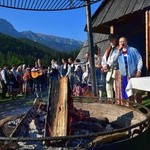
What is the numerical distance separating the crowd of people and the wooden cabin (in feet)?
2.71

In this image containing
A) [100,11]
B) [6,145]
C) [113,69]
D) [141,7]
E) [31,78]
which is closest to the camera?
[6,145]

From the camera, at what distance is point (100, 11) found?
11.0 m

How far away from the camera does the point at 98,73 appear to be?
1023 centimetres

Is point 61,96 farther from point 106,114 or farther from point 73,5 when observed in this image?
point 73,5

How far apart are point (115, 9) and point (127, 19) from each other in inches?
22.1

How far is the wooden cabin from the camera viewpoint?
941cm

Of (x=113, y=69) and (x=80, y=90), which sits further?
(x=80, y=90)

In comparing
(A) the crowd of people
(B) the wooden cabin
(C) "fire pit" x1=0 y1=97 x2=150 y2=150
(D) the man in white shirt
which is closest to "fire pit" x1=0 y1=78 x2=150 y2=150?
(C) "fire pit" x1=0 y1=97 x2=150 y2=150

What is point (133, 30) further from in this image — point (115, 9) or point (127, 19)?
point (115, 9)

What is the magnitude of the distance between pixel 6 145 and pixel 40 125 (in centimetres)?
117

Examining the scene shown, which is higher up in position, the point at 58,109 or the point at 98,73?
the point at 98,73

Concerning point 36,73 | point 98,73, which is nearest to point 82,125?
point 98,73

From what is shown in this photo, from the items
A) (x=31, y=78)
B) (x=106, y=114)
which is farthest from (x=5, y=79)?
(x=106, y=114)

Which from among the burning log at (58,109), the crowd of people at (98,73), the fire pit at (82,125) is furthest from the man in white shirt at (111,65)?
the burning log at (58,109)
